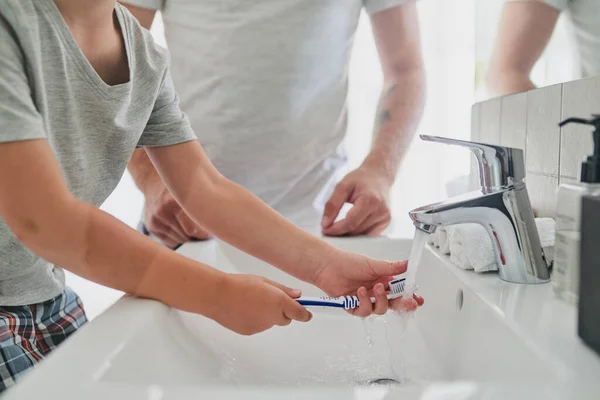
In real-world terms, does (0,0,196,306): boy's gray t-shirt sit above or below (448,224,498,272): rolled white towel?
above

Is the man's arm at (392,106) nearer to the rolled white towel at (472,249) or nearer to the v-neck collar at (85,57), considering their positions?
the rolled white towel at (472,249)

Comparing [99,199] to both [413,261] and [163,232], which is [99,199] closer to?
[163,232]

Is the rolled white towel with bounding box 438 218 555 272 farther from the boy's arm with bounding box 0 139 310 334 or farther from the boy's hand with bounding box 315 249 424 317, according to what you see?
the boy's arm with bounding box 0 139 310 334

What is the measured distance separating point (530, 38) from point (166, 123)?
463 mm

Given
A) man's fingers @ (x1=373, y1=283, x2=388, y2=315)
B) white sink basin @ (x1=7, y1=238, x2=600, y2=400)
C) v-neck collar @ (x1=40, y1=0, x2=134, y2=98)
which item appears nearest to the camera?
white sink basin @ (x1=7, y1=238, x2=600, y2=400)

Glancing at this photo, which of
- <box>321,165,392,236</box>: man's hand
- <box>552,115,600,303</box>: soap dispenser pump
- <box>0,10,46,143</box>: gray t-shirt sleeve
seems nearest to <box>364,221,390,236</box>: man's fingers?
<box>321,165,392,236</box>: man's hand

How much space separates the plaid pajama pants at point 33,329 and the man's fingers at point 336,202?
39cm

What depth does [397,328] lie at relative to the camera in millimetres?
631

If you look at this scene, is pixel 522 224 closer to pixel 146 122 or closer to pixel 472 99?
pixel 472 99

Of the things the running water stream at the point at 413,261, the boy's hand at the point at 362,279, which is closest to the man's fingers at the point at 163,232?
the boy's hand at the point at 362,279

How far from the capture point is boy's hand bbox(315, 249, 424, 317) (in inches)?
21.5

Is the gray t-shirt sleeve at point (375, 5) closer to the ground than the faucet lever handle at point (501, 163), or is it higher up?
higher up

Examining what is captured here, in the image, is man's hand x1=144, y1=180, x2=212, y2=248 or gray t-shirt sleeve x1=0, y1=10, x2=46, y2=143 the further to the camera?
man's hand x1=144, y1=180, x2=212, y2=248

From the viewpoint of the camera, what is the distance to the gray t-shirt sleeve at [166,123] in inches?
23.7
